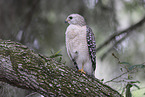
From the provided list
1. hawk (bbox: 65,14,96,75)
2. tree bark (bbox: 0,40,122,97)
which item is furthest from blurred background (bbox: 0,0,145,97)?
tree bark (bbox: 0,40,122,97)

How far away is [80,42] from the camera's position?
250 centimetres

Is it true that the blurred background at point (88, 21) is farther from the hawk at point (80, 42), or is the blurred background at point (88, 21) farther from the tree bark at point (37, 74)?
the tree bark at point (37, 74)

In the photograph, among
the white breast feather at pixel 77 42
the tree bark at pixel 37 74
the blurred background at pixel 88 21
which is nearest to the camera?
the tree bark at pixel 37 74

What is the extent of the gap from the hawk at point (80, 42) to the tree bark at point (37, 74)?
645 mm

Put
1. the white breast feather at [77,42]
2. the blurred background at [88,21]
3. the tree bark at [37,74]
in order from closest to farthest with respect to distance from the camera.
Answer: the tree bark at [37,74], the white breast feather at [77,42], the blurred background at [88,21]

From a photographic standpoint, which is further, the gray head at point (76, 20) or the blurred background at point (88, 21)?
the blurred background at point (88, 21)

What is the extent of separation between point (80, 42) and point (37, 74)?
36.9 inches

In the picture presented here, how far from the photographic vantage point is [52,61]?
184 cm

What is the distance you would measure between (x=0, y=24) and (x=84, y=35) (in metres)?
1.74

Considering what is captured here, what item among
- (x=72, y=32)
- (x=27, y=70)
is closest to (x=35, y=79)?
(x=27, y=70)

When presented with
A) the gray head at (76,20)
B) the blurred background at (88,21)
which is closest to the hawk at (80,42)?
the gray head at (76,20)

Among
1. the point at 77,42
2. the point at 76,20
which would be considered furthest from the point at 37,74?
the point at 76,20

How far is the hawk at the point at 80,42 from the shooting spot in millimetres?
2492

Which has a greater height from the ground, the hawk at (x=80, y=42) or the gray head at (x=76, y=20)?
the gray head at (x=76, y=20)
